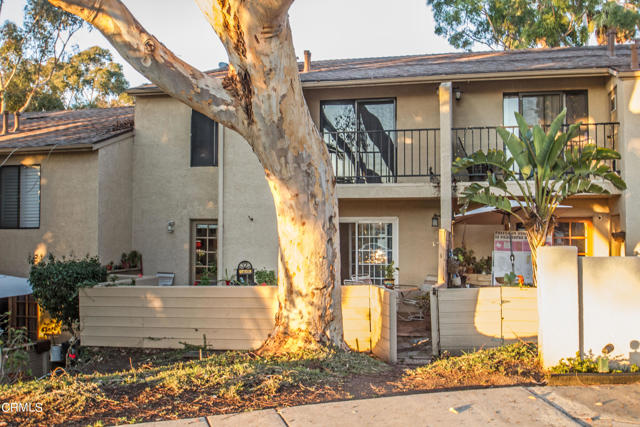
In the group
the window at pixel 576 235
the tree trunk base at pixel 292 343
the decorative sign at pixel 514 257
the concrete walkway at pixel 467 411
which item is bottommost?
the concrete walkway at pixel 467 411

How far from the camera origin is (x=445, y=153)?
37.9 feet

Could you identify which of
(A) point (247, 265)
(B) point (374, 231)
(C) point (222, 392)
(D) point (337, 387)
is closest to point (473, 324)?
(D) point (337, 387)

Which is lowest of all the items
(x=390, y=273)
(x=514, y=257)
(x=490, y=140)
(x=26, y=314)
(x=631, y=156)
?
(x=26, y=314)

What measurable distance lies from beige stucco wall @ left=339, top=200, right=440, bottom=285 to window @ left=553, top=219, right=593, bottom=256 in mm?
2951

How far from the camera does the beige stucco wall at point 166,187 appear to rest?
13.8 m

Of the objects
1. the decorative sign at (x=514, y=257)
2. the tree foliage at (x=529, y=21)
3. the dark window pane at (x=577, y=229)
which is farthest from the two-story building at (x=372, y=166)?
the tree foliage at (x=529, y=21)

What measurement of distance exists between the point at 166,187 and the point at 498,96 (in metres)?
8.58

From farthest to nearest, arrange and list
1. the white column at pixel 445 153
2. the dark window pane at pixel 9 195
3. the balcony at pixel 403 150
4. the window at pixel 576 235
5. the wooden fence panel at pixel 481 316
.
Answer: the dark window pane at pixel 9 195, the window at pixel 576 235, the balcony at pixel 403 150, the white column at pixel 445 153, the wooden fence panel at pixel 481 316

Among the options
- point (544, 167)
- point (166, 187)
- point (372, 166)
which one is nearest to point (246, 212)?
point (166, 187)

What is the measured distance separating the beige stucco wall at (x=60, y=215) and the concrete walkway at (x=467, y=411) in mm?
9372

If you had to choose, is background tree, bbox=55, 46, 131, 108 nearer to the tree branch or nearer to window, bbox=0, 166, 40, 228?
window, bbox=0, 166, 40, 228

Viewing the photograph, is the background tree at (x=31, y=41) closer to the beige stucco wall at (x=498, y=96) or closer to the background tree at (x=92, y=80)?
the background tree at (x=92, y=80)

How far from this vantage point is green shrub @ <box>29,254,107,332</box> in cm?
1005

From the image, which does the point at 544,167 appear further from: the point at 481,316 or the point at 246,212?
the point at 246,212
